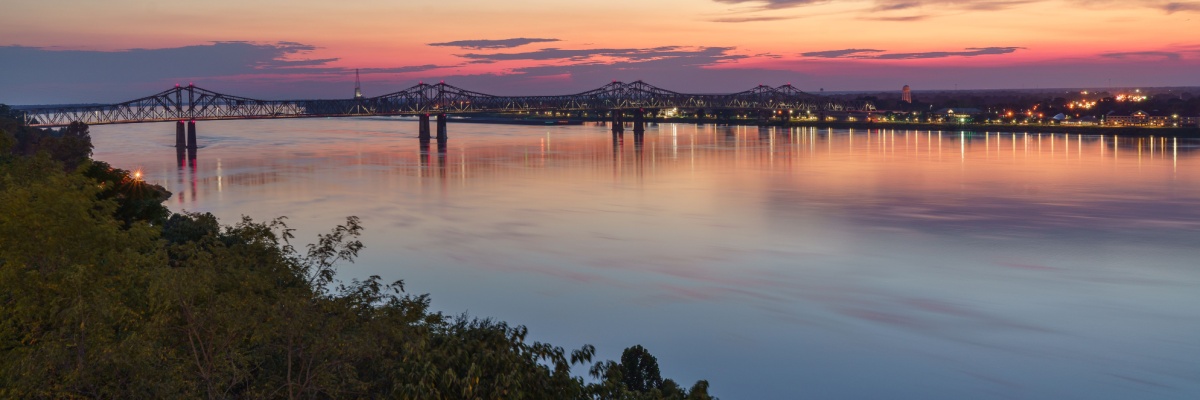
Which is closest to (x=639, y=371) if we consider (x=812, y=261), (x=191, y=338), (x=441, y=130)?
(x=191, y=338)

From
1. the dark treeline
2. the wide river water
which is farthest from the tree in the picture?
the wide river water

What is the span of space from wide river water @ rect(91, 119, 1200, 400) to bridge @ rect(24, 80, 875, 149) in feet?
124

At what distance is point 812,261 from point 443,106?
97127 mm

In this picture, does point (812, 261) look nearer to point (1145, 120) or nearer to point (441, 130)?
point (441, 130)

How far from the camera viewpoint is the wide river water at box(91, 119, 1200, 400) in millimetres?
19031

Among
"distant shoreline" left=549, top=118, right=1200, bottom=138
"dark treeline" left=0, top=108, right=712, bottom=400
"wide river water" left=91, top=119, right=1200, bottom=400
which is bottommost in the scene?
"wide river water" left=91, top=119, right=1200, bottom=400

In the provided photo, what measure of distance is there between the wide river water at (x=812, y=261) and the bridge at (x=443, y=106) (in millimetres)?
37689

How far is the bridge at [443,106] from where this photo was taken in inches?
3994

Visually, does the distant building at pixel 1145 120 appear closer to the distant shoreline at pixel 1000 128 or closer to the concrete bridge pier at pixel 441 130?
the distant shoreline at pixel 1000 128

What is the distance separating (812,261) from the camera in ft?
97.3

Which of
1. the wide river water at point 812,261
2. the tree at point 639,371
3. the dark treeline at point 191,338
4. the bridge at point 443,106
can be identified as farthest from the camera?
the bridge at point 443,106

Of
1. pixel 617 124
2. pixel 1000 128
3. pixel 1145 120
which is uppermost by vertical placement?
pixel 617 124

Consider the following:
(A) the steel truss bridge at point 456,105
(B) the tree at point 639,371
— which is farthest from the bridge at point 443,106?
(B) the tree at point 639,371

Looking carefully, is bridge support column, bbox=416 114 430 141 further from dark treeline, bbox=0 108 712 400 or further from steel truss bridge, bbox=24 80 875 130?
dark treeline, bbox=0 108 712 400
